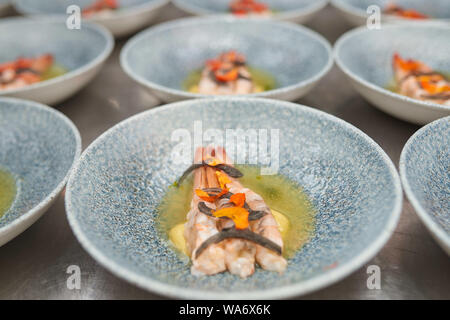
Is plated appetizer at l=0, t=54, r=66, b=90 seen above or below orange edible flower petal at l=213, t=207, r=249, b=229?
below

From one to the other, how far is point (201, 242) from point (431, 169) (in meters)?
0.80

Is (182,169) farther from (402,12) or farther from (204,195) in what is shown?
(402,12)

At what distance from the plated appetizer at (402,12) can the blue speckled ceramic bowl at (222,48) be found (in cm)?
80

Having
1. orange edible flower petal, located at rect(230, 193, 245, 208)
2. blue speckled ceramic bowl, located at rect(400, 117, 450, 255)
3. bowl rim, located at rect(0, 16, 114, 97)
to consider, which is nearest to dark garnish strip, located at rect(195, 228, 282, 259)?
orange edible flower petal, located at rect(230, 193, 245, 208)

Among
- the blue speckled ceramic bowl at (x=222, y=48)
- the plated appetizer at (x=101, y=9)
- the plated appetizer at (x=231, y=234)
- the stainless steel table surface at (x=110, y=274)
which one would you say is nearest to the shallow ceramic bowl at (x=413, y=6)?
the blue speckled ceramic bowl at (x=222, y=48)

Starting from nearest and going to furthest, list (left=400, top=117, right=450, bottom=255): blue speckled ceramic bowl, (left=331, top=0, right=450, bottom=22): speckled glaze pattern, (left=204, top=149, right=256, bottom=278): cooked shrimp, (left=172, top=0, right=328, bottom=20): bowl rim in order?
1. (left=204, top=149, right=256, bottom=278): cooked shrimp
2. (left=400, top=117, right=450, bottom=255): blue speckled ceramic bowl
3. (left=172, top=0, right=328, bottom=20): bowl rim
4. (left=331, top=0, right=450, bottom=22): speckled glaze pattern

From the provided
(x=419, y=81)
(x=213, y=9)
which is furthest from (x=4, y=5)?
(x=419, y=81)

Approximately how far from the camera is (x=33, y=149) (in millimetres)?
1672

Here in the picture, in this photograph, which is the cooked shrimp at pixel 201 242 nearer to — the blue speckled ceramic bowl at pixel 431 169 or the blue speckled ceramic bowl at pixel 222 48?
the blue speckled ceramic bowl at pixel 431 169

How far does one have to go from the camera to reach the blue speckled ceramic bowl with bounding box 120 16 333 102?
2109 millimetres

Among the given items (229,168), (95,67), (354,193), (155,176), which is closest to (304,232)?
(354,193)

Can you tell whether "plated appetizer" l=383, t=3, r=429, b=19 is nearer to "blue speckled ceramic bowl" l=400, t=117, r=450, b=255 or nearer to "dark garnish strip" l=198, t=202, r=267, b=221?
"blue speckled ceramic bowl" l=400, t=117, r=450, b=255
